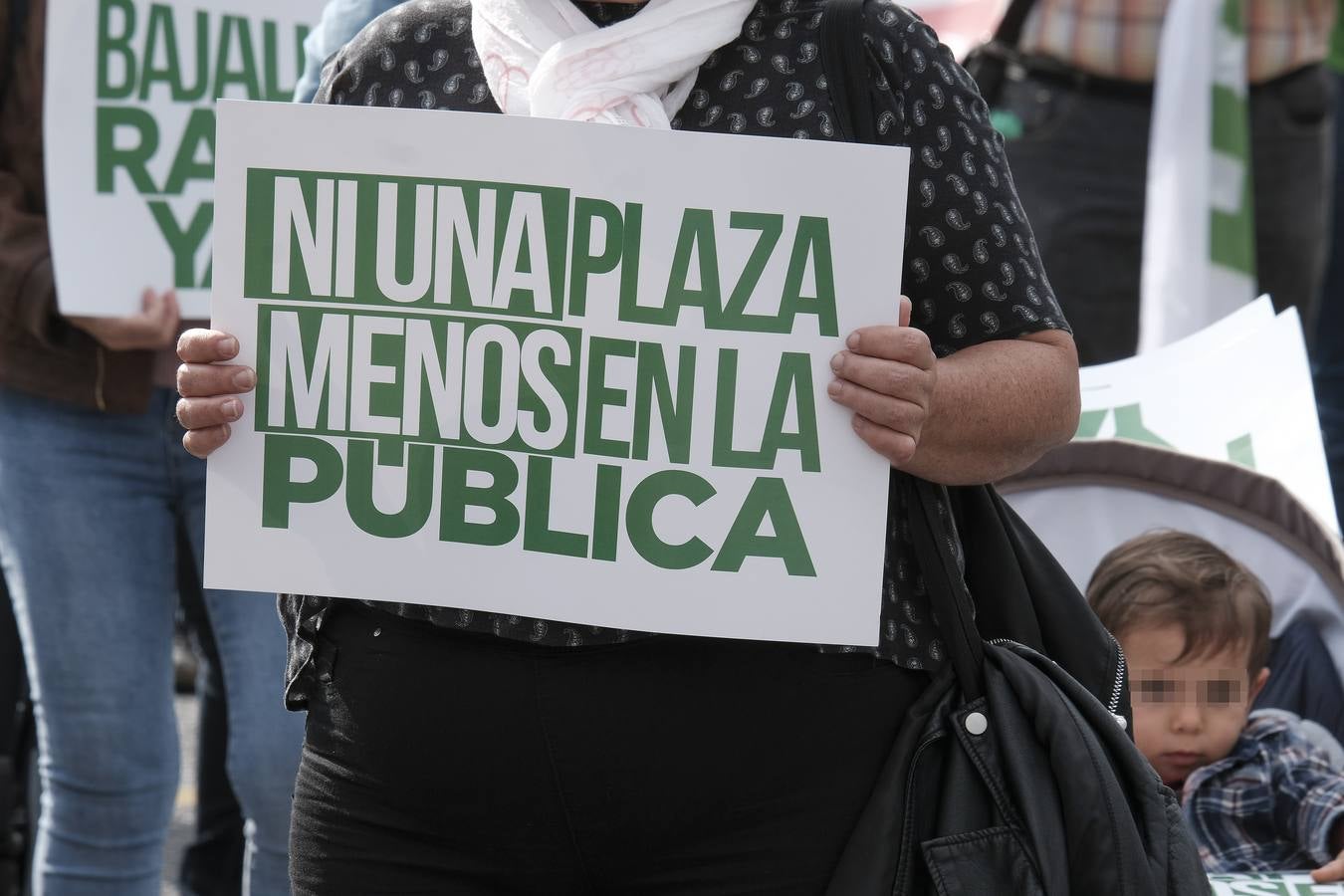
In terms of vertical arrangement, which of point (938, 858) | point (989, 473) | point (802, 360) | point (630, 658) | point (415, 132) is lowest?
point (938, 858)

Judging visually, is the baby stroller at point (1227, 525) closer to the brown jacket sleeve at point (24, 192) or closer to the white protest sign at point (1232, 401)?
the white protest sign at point (1232, 401)

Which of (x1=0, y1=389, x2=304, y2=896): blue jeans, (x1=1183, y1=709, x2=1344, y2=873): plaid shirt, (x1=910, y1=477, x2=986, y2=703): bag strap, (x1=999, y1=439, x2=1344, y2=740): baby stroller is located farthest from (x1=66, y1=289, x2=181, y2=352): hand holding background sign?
(x1=1183, y1=709, x2=1344, y2=873): plaid shirt

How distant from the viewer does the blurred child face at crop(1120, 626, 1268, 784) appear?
274cm

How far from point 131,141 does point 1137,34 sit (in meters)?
2.26

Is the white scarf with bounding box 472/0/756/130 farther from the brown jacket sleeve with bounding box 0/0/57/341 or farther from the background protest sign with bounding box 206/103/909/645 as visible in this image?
the brown jacket sleeve with bounding box 0/0/57/341

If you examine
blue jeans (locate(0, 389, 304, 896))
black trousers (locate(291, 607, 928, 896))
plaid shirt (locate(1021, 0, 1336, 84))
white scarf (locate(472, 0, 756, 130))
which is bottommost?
blue jeans (locate(0, 389, 304, 896))

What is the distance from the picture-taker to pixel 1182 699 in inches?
110

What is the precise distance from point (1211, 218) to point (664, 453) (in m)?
2.70

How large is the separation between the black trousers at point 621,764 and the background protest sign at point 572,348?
0.07m

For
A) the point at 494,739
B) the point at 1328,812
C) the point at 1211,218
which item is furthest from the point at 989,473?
the point at 1211,218

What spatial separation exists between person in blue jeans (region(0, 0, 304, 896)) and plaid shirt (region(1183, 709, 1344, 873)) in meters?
1.33

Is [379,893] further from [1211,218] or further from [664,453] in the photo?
[1211,218]

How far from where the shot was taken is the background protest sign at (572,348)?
1693mm

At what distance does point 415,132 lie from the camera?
1735 mm
